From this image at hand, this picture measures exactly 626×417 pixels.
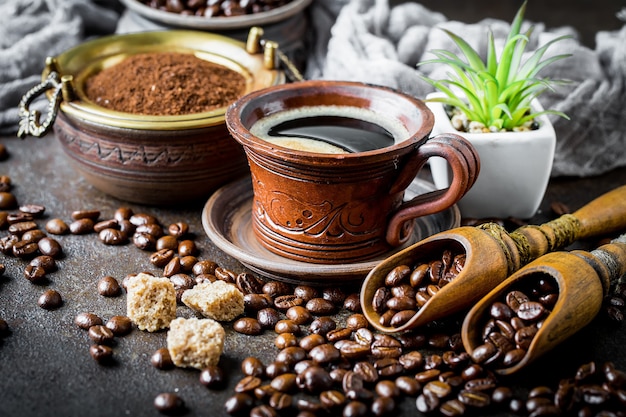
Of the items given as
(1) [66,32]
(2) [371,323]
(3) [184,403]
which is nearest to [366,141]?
(2) [371,323]

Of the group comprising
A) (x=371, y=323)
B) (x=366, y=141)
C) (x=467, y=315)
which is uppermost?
(x=366, y=141)

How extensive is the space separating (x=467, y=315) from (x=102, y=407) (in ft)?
2.59

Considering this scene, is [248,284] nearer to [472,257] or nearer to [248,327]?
[248,327]

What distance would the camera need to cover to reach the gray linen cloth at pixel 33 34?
8.84 feet

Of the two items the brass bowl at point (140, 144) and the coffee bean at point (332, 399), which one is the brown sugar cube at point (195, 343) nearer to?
the coffee bean at point (332, 399)

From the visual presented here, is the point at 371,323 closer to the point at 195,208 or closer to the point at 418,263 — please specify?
the point at 418,263

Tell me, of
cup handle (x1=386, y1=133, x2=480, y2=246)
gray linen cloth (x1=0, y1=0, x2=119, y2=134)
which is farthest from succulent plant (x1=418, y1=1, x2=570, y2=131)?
gray linen cloth (x1=0, y1=0, x2=119, y2=134)

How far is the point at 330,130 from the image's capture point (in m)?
1.97

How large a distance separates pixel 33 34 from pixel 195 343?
1785 millimetres

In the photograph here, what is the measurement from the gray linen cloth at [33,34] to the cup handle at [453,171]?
153 centimetres

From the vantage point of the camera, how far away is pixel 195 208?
2.29m

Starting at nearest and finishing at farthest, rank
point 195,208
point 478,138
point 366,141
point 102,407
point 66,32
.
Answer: point 102,407
point 366,141
point 478,138
point 195,208
point 66,32

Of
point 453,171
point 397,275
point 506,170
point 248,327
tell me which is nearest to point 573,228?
point 506,170

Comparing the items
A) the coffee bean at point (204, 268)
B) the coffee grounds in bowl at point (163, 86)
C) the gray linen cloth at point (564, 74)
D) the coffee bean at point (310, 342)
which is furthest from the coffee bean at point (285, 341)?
the gray linen cloth at point (564, 74)
